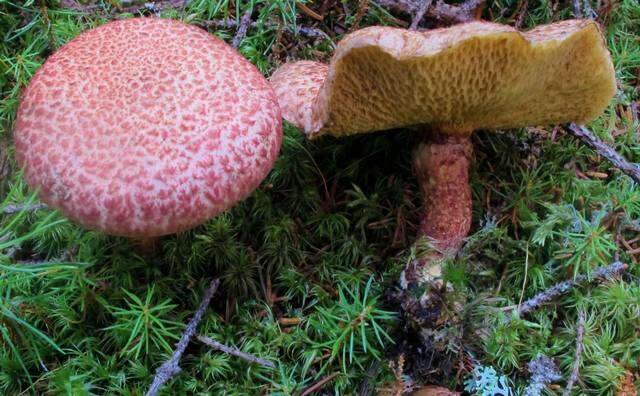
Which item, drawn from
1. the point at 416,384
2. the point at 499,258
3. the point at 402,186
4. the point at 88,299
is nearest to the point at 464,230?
the point at 499,258

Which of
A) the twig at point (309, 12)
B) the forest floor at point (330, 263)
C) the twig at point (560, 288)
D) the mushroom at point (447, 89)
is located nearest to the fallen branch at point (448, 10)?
the forest floor at point (330, 263)

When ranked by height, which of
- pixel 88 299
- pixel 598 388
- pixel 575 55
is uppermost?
pixel 575 55

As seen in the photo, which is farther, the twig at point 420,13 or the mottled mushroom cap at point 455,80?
the twig at point 420,13

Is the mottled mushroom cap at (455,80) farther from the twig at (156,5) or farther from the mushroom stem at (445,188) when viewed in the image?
the twig at (156,5)

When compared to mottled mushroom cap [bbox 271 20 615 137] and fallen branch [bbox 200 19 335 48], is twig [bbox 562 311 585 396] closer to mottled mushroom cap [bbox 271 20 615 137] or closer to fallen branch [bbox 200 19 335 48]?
mottled mushroom cap [bbox 271 20 615 137]

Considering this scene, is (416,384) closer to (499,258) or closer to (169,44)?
(499,258)

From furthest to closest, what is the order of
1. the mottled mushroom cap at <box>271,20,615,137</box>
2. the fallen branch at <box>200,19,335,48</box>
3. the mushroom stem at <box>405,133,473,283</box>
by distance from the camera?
the fallen branch at <box>200,19,335,48</box> → the mushroom stem at <box>405,133,473,283</box> → the mottled mushroom cap at <box>271,20,615,137</box>

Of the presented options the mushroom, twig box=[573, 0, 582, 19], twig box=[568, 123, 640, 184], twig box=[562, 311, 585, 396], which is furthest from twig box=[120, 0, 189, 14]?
twig box=[562, 311, 585, 396]
